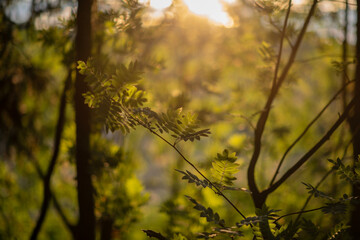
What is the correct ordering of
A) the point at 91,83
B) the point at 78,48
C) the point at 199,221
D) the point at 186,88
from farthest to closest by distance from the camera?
1. the point at 186,88
2. the point at 199,221
3. the point at 78,48
4. the point at 91,83

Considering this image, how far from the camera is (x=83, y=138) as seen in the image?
117 cm

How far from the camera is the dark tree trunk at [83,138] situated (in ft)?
3.50

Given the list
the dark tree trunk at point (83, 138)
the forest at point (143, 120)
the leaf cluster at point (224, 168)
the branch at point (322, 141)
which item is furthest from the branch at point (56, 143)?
the branch at point (322, 141)

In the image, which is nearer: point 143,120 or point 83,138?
point 143,120

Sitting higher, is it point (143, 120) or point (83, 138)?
point (83, 138)

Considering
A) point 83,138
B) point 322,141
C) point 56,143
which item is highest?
point 56,143

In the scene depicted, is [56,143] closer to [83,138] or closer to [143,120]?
[83,138]

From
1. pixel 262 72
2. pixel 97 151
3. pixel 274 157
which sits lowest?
pixel 97 151

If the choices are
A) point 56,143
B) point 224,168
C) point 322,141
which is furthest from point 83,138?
→ point 322,141

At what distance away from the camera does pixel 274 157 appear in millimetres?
2885

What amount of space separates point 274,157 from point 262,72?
4.70 ft

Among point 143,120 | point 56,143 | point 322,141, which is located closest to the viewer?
point 143,120

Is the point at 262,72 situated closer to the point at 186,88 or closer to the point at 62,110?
the point at 62,110

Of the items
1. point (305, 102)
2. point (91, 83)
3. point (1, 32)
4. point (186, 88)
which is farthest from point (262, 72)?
point (305, 102)
